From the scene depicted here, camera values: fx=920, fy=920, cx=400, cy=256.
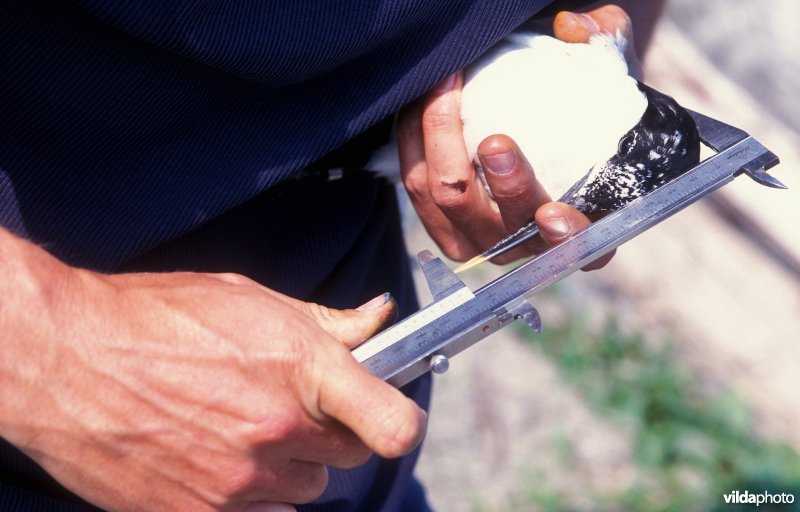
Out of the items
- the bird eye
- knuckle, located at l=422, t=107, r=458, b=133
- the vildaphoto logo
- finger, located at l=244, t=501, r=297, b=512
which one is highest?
knuckle, located at l=422, t=107, r=458, b=133

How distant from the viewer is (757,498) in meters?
2.47

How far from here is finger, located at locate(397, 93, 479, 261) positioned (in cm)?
134

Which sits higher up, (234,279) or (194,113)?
(194,113)

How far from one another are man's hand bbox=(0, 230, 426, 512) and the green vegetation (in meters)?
1.69

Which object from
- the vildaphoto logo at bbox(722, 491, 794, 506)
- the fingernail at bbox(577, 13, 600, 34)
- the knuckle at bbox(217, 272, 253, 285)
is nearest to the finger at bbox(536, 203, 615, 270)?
the fingernail at bbox(577, 13, 600, 34)

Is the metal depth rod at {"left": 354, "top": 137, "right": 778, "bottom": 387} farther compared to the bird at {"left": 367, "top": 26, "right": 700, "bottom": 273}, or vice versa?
Answer: the bird at {"left": 367, "top": 26, "right": 700, "bottom": 273}

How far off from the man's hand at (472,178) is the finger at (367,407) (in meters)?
0.38

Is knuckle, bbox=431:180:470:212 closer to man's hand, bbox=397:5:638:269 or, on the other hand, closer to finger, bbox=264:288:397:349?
man's hand, bbox=397:5:638:269

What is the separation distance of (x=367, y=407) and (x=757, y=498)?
192cm

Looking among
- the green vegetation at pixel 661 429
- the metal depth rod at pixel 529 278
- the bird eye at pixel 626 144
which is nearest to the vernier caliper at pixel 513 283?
the metal depth rod at pixel 529 278

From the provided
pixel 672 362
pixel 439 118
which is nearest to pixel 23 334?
pixel 439 118

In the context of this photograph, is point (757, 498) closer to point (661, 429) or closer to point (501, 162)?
point (661, 429)

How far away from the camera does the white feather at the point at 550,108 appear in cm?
129

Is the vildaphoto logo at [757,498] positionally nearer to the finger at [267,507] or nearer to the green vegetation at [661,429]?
the green vegetation at [661,429]
